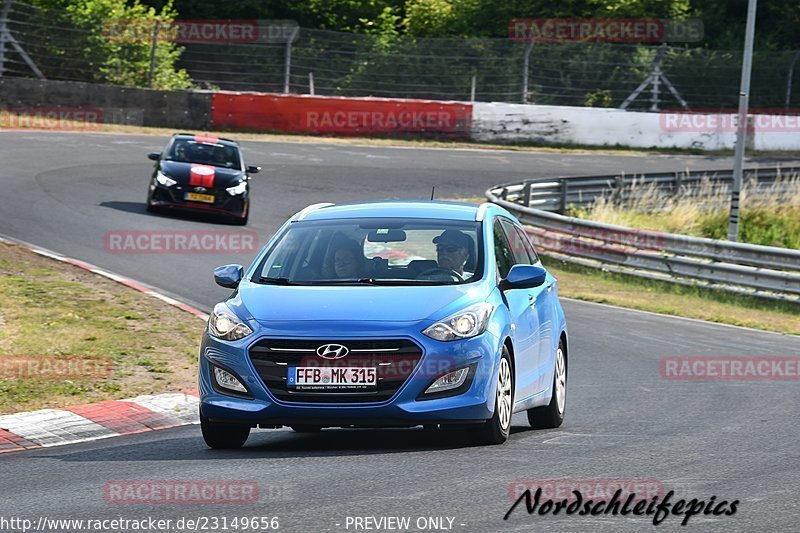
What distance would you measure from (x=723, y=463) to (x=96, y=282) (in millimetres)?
10676

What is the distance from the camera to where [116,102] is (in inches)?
1517

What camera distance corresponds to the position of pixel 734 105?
44406mm

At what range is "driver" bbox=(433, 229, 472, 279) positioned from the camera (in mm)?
9159

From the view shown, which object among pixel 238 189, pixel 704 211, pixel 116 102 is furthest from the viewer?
pixel 116 102

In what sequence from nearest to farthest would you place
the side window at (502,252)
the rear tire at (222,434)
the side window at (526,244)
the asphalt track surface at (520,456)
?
the asphalt track surface at (520,456), the rear tire at (222,434), the side window at (502,252), the side window at (526,244)

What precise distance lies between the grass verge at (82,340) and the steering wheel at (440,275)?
330cm

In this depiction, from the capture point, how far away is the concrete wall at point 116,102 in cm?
3759

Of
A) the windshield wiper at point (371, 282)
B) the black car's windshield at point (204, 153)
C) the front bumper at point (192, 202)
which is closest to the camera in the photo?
the windshield wiper at point (371, 282)
